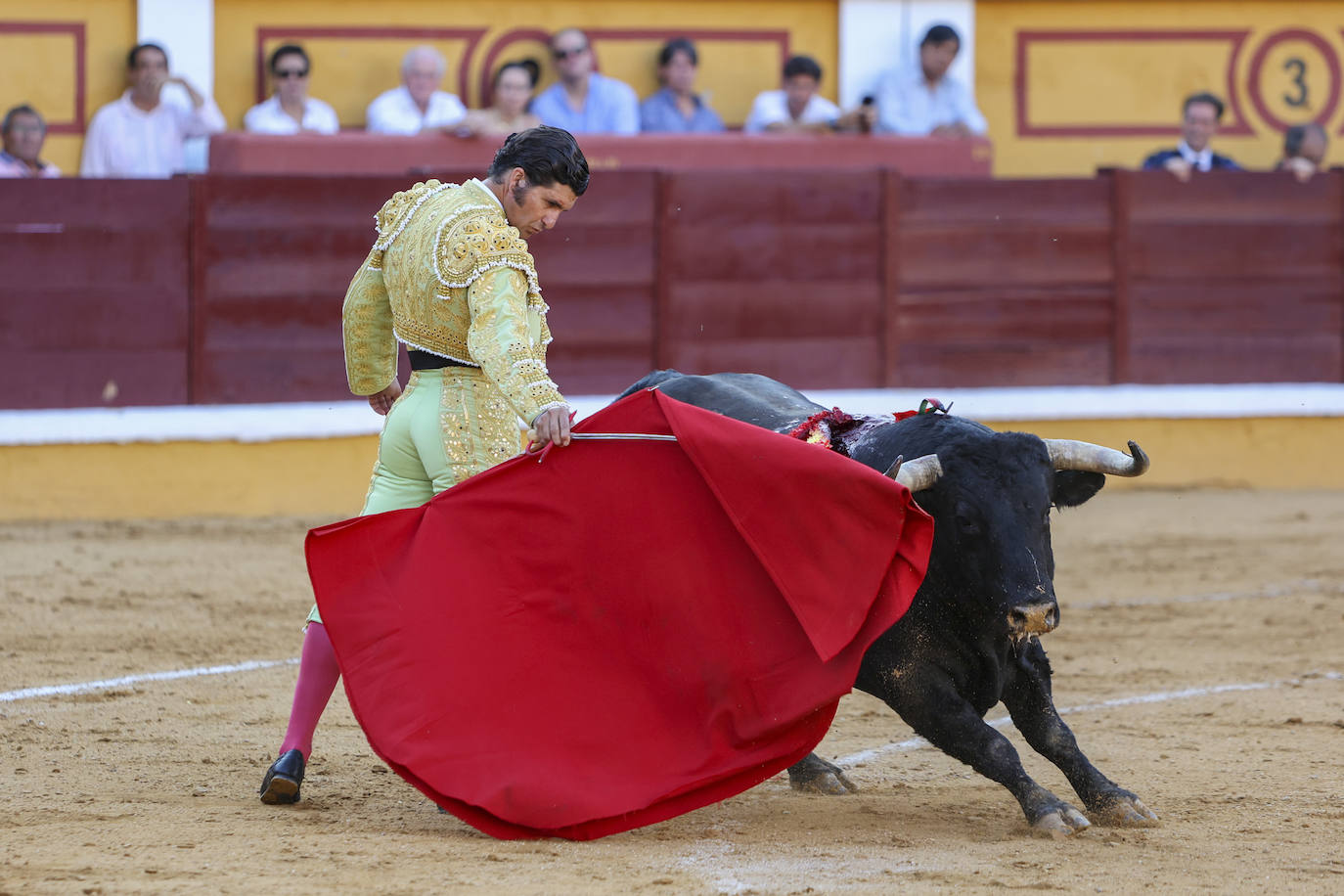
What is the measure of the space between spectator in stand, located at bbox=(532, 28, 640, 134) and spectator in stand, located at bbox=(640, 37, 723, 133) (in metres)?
0.12

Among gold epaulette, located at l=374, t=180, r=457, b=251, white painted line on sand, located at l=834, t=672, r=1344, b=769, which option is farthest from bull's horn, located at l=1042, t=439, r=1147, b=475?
gold epaulette, located at l=374, t=180, r=457, b=251

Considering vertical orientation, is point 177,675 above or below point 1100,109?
below

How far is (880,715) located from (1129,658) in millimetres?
918

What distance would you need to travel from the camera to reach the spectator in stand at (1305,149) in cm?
794

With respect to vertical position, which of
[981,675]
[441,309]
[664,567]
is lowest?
[981,675]

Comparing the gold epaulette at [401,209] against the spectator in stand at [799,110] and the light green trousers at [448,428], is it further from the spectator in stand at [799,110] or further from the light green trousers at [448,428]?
the spectator in stand at [799,110]

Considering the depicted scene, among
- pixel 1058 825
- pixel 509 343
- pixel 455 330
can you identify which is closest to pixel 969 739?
pixel 1058 825

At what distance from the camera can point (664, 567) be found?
297 cm

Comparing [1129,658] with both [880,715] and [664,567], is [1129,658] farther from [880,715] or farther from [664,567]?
[664,567]

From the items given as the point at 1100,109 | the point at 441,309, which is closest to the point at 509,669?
the point at 441,309

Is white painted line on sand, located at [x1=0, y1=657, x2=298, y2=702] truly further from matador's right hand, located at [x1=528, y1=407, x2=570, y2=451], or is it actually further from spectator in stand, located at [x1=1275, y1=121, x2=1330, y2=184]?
spectator in stand, located at [x1=1275, y1=121, x2=1330, y2=184]

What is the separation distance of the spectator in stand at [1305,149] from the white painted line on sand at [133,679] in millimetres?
5371

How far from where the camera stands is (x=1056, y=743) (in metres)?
3.05

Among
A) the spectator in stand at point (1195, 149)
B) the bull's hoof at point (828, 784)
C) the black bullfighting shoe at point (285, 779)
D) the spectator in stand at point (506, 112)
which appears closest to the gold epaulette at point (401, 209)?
the black bullfighting shoe at point (285, 779)
